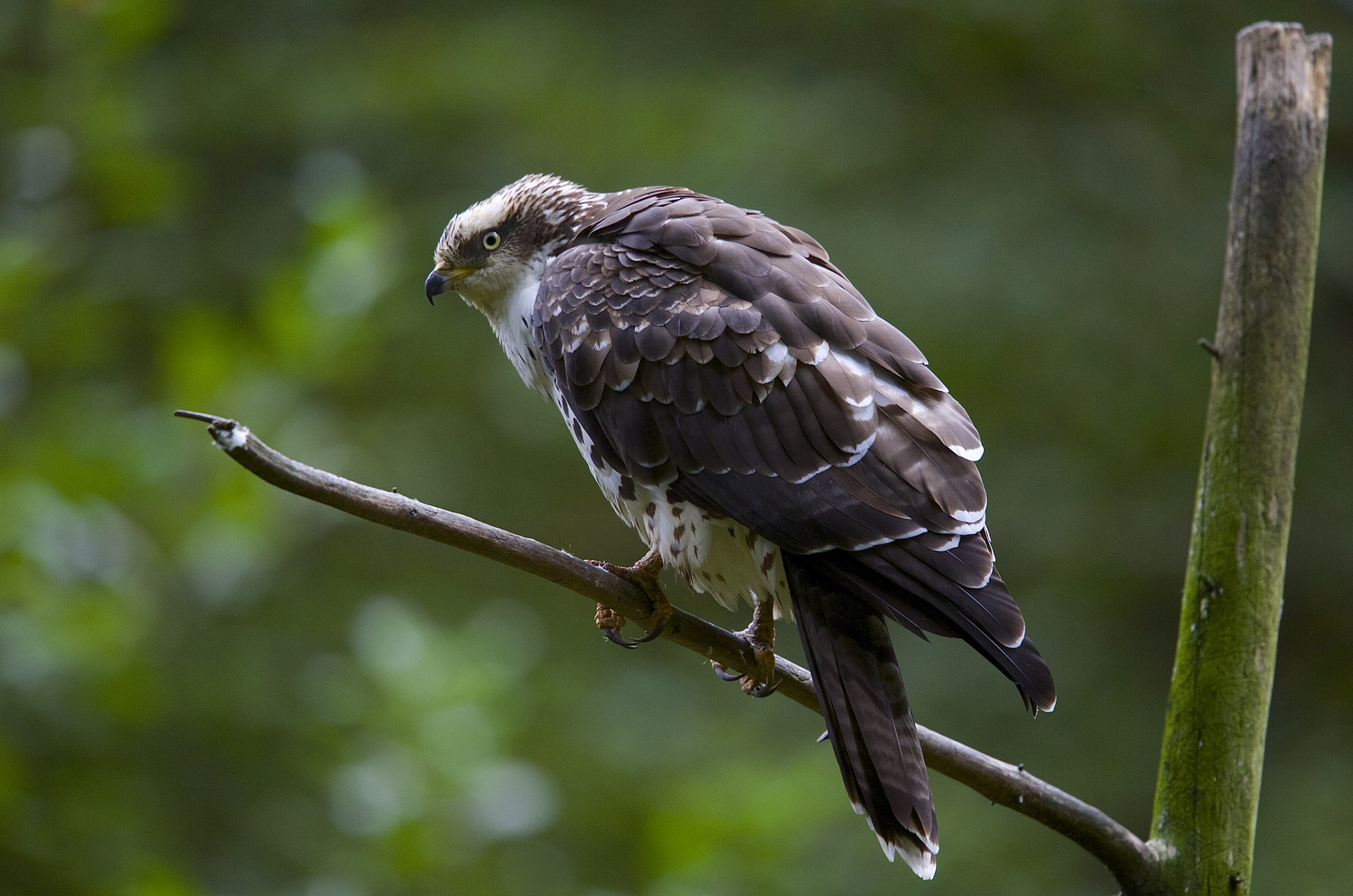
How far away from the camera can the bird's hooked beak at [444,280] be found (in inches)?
129

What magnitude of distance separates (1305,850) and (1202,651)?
8.68 ft

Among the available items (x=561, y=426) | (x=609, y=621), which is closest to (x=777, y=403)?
(x=609, y=621)

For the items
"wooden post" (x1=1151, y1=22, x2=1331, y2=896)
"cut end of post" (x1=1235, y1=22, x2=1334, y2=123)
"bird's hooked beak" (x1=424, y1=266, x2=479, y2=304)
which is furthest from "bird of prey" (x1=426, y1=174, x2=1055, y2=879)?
"cut end of post" (x1=1235, y1=22, x2=1334, y2=123)

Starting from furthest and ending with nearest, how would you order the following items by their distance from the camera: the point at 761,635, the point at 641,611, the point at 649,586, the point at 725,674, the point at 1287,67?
the point at 725,674, the point at 761,635, the point at 1287,67, the point at 649,586, the point at 641,611

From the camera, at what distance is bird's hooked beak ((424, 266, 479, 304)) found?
328cm

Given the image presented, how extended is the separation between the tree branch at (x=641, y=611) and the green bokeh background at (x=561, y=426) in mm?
668

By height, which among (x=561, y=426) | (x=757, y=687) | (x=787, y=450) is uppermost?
(x=787, y=450)

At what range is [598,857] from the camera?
4242mm

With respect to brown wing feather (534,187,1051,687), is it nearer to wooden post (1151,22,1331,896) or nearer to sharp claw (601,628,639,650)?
sharp claw (601,628,639,650)

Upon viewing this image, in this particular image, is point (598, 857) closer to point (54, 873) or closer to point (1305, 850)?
point (54, 873)

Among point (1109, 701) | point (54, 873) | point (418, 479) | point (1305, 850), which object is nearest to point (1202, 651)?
point (54, 873)

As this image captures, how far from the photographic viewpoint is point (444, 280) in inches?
130

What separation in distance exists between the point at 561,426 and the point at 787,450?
3.39m

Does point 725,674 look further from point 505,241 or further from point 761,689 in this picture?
point 505,241
